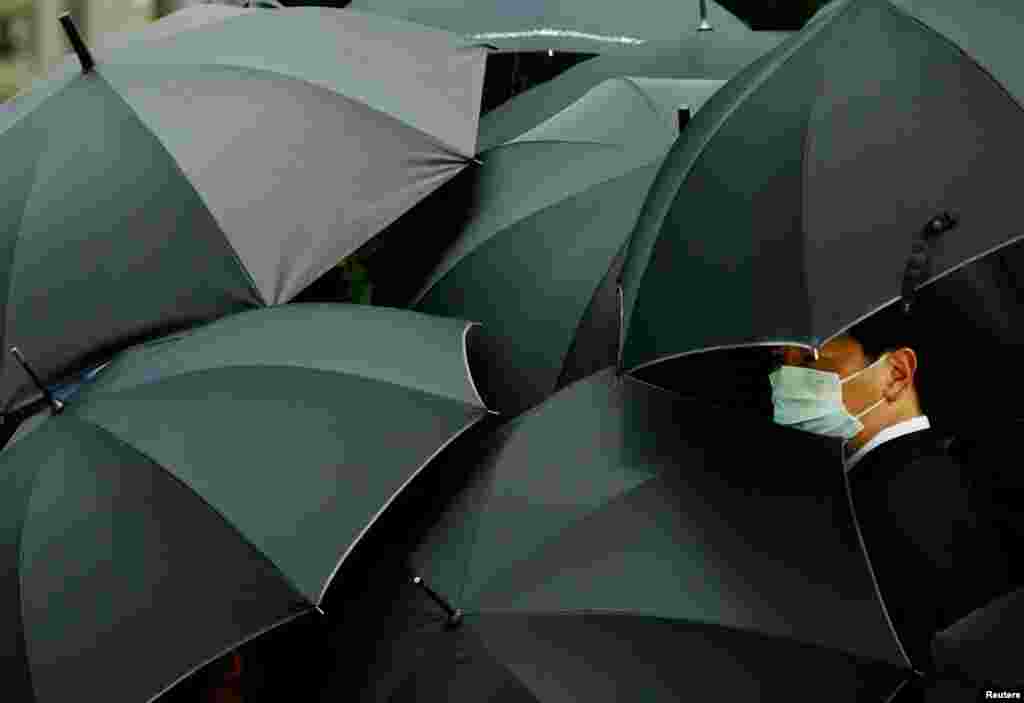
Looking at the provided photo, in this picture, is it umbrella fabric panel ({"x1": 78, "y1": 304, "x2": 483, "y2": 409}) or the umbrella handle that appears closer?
the umbrella handle

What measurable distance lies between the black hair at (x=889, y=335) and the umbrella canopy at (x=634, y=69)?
1700mm

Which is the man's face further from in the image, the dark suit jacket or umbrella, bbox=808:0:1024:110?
umbrella, bbox=808:0:1024:110

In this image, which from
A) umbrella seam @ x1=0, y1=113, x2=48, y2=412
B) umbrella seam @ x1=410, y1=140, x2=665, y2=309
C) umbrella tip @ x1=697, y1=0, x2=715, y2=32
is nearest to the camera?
umbrella seam @ x1=0, y1=113, x2=48, y2=412

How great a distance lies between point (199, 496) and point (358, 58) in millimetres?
1948

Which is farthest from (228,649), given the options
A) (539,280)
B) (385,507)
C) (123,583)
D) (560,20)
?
(560,20)

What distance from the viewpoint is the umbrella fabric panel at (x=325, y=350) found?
16.6 ft

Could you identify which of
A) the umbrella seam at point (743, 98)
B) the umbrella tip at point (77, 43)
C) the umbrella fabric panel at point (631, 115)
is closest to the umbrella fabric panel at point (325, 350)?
the umbrella seam at point (743, 98)

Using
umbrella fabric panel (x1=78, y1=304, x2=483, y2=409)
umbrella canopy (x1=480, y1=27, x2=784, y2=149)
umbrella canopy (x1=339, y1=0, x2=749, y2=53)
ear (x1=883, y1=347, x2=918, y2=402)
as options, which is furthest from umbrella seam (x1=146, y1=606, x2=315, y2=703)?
umbrella canopy (x1=339, y1=0, x2=749, y2=53)

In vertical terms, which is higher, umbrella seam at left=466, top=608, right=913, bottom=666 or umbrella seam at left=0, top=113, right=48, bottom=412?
umbrella seam at left=0, top=113, right=48, bottom=412

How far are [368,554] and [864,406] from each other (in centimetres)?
125

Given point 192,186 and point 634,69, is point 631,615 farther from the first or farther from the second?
point 634,69

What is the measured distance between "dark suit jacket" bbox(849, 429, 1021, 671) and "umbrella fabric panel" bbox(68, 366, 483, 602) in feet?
3.20

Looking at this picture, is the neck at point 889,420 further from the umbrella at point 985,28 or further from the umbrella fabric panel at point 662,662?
the umbrella at point 985,28

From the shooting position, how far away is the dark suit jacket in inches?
177
